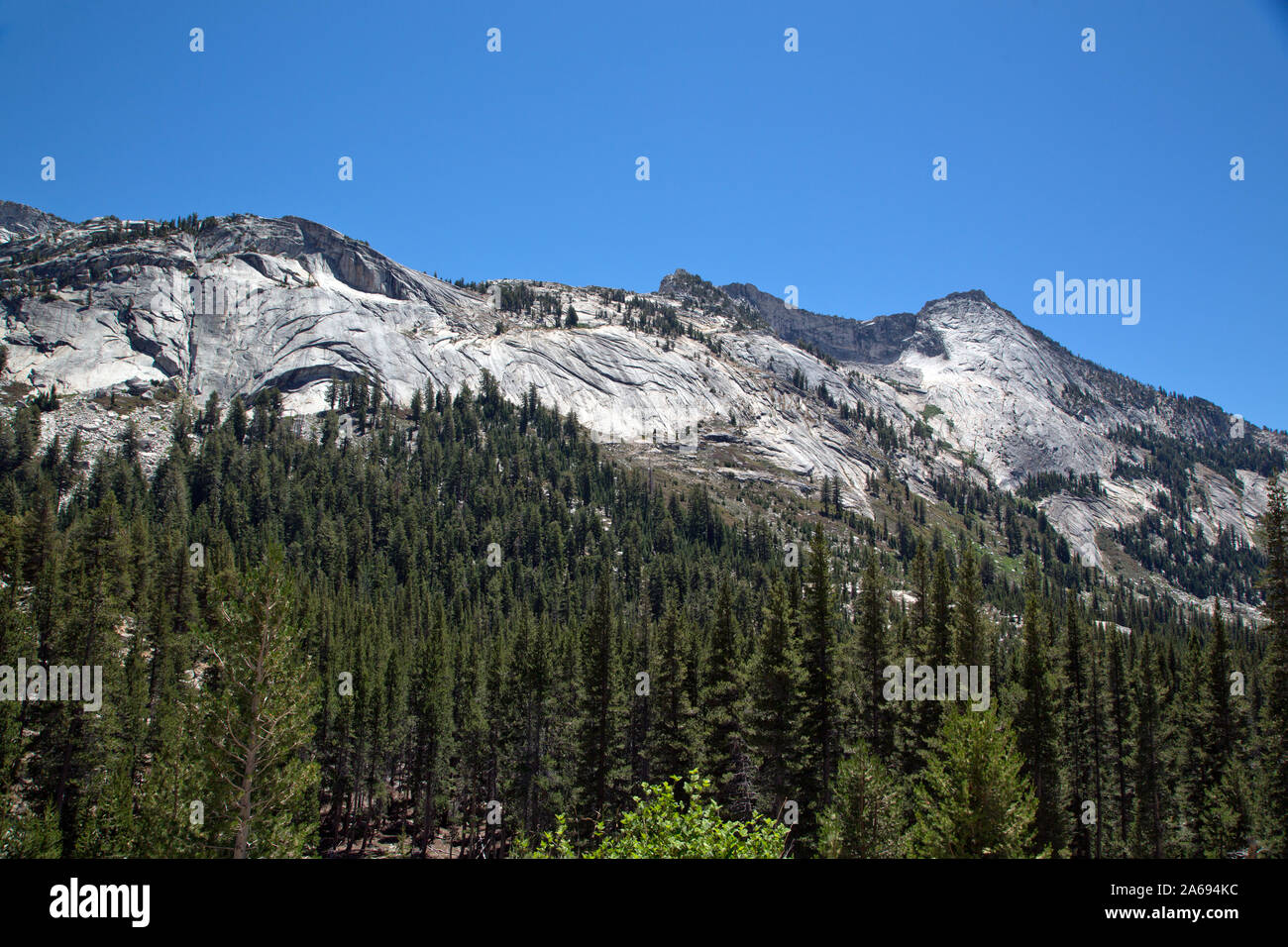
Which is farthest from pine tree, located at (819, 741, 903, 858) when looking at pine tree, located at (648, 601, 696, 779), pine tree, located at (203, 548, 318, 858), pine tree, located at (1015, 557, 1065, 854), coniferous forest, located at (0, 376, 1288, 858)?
pine tree, located at (203, 548, 318, 858)

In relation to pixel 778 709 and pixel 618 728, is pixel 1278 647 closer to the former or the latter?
pixel 778 709

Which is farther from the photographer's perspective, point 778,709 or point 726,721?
point 726,721

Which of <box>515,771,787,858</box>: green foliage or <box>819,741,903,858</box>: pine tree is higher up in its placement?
<box>515,771,787,858</box>: green foliage

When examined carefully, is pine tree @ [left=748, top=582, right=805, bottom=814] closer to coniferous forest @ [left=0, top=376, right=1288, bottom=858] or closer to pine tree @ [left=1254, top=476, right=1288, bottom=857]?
coniferous forest @ [left=0, top=376, right=1288, bottom=858]

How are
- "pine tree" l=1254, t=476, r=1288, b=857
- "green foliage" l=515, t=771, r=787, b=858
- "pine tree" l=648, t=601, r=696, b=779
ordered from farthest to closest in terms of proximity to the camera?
"pine tree" l=648, t=601, r=696, b=779, "pine tree" l=1254, t=476, r=1288, b=857, "green foliage" l=515, t=771, r=787, b=858

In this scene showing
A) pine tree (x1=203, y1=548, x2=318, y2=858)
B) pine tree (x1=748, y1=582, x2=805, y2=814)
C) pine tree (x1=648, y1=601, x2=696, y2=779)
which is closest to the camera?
pine tree (x1=203, y1=548, x2=318, y2=858)

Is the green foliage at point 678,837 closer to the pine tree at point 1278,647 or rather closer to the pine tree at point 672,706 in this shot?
the pine tree at point 1278,647

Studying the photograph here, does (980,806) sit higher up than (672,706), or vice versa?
(980,806)

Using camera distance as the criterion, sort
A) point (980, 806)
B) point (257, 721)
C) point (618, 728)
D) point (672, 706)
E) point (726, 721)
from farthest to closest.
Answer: point (618, 728)
point (672, 706)
point (726, 721)
point (980, 806)
point (257, 721)


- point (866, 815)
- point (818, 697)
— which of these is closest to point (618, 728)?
point (818, 697)

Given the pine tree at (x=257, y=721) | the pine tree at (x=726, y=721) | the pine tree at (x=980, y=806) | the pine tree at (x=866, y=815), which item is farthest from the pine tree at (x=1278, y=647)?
the pine tree at (x=257, y=721)

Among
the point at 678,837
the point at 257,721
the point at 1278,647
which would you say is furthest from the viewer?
the point at 1278,647
